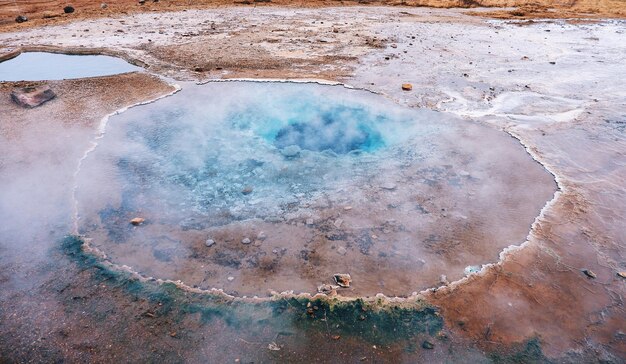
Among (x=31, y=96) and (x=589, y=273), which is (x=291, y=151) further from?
(x=31, y=96)

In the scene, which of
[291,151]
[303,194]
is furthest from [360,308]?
[291,151]

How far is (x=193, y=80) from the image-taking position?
8.37 metres

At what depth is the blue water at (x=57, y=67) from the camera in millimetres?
8679

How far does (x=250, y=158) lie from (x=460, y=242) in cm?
324

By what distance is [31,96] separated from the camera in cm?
723

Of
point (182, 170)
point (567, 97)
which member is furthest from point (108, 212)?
point (567, 97)

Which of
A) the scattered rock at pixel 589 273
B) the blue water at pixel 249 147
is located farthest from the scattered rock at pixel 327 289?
the scattered rock at pixel 589 273

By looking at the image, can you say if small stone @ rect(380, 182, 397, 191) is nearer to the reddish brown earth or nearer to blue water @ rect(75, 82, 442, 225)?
blue water @ rect(75, 82, 442, 225)

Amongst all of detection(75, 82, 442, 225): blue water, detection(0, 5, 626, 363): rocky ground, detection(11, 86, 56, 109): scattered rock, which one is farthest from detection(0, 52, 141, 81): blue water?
detection(75, 82, 442, 225): blue water

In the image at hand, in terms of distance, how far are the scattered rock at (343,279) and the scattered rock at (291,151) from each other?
2.43m

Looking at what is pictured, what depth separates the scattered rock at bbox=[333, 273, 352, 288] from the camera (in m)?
3.97

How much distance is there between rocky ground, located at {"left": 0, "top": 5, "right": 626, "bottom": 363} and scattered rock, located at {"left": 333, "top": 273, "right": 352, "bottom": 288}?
1.16 feet

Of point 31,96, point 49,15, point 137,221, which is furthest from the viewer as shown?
point 49,15

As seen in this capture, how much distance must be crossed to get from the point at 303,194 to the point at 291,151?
1083mm
